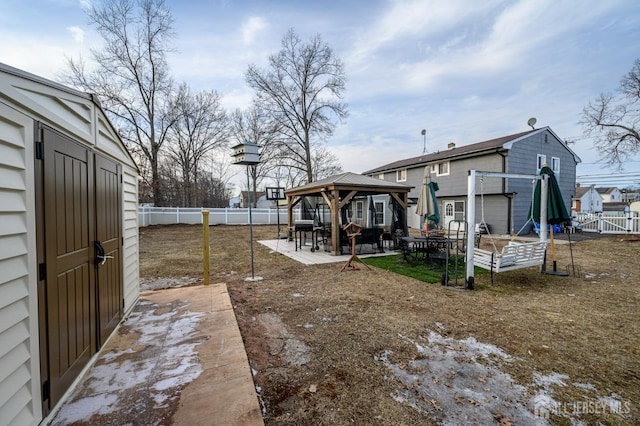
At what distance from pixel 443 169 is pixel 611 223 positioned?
27.3ft

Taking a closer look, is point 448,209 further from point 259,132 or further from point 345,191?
point 259,132

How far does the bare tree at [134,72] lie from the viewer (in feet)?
53.5

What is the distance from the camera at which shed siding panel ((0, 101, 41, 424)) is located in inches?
54.9

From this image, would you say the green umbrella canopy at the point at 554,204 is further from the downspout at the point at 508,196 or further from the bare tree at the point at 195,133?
the bare tree at the point at 195,133

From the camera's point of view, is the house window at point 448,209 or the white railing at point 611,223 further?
the house window at point 448,209

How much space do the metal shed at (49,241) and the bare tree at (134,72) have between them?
58.9 feet

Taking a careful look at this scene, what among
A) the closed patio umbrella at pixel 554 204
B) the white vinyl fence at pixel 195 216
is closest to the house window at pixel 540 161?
the closed patio umbrella at pixel 554 204

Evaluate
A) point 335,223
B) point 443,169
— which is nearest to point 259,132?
point 443,169

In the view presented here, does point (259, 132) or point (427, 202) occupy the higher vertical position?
point (259, 132)

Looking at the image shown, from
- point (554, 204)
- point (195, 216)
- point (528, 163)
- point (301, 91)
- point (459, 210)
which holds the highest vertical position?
point (301, 91)

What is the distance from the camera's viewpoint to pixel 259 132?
21656mm

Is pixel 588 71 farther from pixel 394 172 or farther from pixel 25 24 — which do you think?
pixel 25 24

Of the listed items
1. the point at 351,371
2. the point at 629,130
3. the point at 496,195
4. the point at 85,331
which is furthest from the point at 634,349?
the point at 629,130

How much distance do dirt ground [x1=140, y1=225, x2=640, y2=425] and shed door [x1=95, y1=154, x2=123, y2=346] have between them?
53.6 inches
